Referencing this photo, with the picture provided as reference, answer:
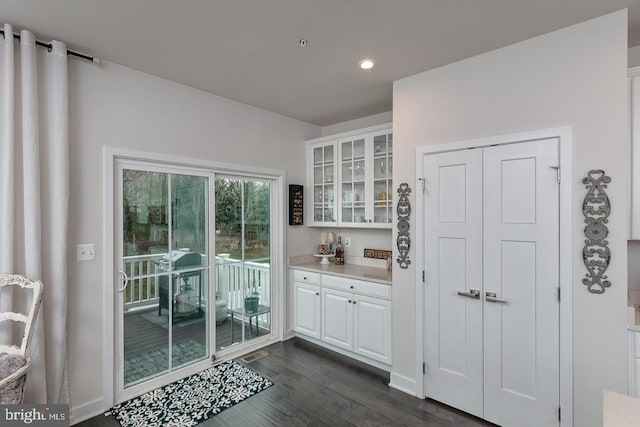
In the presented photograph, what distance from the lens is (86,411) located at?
7.72 ft

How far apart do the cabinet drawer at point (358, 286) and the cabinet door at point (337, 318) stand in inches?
2.6

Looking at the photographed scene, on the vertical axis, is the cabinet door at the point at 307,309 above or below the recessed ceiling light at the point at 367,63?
below

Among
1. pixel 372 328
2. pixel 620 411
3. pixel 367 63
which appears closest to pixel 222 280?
pixel 372 328

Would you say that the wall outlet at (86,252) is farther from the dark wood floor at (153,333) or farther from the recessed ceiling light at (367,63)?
the recessed ceiling light at (367,63)

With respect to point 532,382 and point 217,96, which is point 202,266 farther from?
point 532,382

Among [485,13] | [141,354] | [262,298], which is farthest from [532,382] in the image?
[141,354]

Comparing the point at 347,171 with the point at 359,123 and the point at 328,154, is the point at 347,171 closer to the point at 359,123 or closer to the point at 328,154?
the point at 328,154

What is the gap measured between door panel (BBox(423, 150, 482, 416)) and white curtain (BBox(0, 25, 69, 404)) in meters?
2.71

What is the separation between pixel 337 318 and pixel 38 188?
9.00 feet

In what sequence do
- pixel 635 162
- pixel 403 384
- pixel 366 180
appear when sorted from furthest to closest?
pixel 366 180
pixel 403 384
pixel 635 162

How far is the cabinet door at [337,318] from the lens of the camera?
3.27 meters

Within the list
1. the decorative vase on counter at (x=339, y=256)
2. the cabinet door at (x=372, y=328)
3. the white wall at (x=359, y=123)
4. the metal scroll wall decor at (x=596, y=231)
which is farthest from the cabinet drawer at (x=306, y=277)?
the metal scroll wall decor at (x=596, y=231)

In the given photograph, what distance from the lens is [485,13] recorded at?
1.89 metres

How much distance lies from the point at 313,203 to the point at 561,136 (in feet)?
8.54
